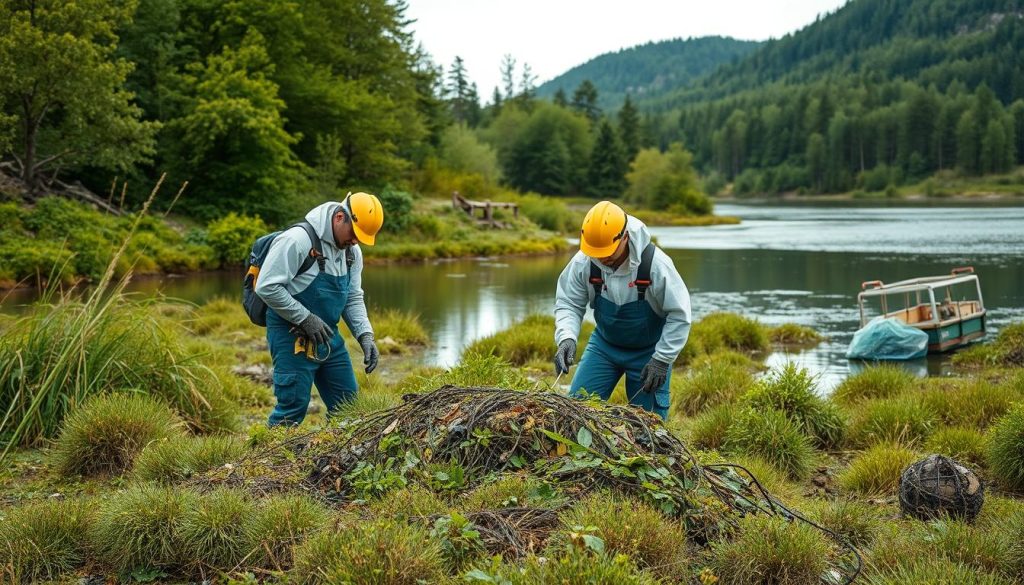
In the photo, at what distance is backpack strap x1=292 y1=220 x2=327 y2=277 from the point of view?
564 centimetres

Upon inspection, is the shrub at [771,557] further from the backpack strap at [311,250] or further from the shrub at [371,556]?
the backpack strap at [311,250]

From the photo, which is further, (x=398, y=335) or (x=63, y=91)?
(x=63, y=91)

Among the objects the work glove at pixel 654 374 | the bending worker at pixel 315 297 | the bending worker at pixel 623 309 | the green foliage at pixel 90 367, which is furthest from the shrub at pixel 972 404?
the green foliage at pixel 90 367

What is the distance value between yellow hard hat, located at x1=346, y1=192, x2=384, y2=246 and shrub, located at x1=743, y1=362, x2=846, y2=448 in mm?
3294

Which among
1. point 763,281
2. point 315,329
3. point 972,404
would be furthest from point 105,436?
point 763,281

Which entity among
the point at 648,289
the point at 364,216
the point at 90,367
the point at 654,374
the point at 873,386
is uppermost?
the point at 364,216

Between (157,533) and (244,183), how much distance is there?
1160 inches

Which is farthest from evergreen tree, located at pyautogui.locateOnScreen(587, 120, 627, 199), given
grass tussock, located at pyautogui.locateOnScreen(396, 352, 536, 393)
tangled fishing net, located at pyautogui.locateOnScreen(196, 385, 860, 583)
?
tangled fishing net, located at pyautogui.locateOnScreen(196, 385, 860, 583)

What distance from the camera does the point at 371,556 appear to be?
3.24 m

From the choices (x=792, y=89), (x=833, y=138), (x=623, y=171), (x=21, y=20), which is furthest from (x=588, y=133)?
(x=792, y=89)

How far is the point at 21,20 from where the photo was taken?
23312 millimetres

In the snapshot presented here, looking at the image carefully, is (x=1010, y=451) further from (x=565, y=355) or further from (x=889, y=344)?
(x=889, y=344)

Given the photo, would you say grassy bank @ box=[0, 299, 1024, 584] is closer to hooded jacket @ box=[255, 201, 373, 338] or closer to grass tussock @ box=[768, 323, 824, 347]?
hooded jacket @ box=[255, 201, 373, 338]

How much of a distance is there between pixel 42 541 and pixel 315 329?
6.78 ft
